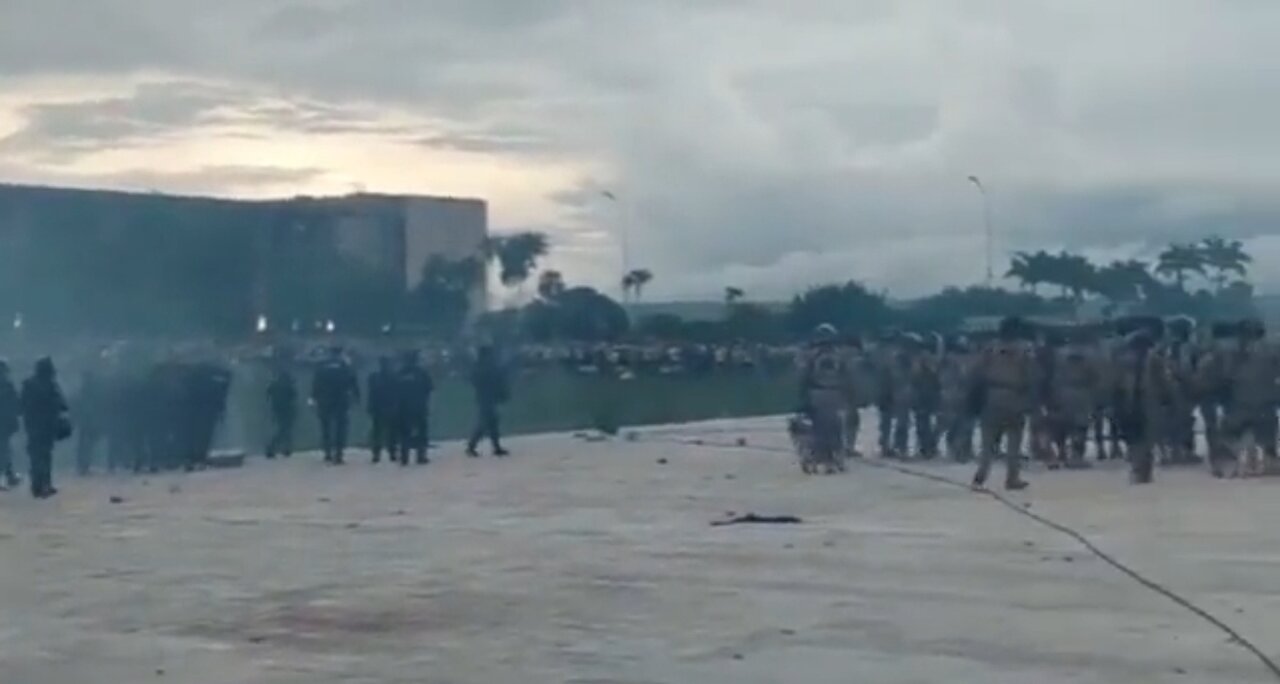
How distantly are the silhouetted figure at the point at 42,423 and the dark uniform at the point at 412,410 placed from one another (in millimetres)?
5665

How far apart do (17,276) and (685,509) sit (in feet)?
149

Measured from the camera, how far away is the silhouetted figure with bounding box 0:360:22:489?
1037 inches

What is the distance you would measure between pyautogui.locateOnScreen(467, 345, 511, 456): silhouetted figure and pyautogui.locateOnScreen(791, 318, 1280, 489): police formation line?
5120mm

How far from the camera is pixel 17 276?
208 ft

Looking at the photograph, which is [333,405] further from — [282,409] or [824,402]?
[824,402]

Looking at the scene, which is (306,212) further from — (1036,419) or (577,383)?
(1036,419)

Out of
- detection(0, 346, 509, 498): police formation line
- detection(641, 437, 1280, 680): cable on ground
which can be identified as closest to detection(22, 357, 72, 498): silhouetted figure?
detection(0, 346, 509, 498): police formation line

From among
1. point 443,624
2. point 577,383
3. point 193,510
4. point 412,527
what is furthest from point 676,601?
point 577,383

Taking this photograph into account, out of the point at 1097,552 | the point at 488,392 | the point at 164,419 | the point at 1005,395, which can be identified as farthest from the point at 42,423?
the point at 1097,552

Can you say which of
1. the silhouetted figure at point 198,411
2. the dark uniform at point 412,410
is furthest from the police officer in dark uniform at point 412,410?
the silhouetted figure at point 198,411

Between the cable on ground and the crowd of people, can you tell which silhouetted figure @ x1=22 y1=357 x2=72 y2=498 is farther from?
the cable on ground

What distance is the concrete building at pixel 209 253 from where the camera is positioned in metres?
62.8

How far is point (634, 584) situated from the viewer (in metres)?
15.5

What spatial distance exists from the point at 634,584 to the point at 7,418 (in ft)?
43.7
